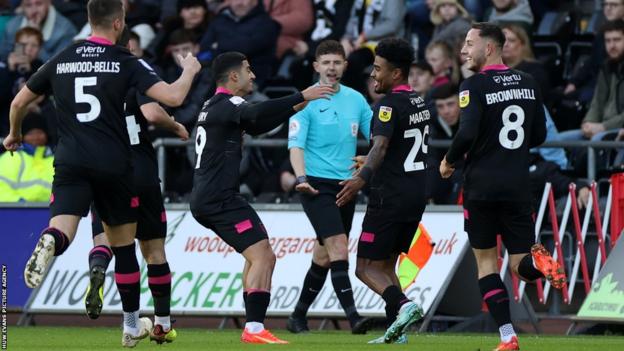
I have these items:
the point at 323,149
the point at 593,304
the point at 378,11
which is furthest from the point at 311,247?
the point at 378,11

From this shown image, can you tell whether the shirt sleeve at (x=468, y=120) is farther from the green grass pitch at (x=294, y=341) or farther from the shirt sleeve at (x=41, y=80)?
the shirt sleeve at (x=41, y=80)

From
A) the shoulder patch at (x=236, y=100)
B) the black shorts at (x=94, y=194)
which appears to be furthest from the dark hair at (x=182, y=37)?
the black shorts at (x=94, y=194)

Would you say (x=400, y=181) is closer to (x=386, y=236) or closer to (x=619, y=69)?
(x=386, y=236)

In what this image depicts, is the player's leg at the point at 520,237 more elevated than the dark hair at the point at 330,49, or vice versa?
the dark hair at the point at 330,49

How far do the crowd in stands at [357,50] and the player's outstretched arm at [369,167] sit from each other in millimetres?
4097

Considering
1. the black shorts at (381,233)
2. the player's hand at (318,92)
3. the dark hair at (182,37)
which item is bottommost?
the black shorts at (381,233)

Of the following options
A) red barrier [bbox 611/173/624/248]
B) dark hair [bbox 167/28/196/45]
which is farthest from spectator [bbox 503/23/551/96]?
dark hair [bbox 167/28/196/45]

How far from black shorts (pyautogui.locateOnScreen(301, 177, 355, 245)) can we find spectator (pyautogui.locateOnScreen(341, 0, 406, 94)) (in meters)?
5.02

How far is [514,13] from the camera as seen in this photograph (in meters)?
20.0

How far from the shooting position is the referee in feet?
49.8

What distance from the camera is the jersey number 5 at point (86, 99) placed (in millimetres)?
12273

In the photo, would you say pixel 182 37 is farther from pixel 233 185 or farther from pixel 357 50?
pixel 233 185

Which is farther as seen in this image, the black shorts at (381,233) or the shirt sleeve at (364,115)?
the shirt sleeve at (364,115)

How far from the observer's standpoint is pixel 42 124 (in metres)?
19.3
